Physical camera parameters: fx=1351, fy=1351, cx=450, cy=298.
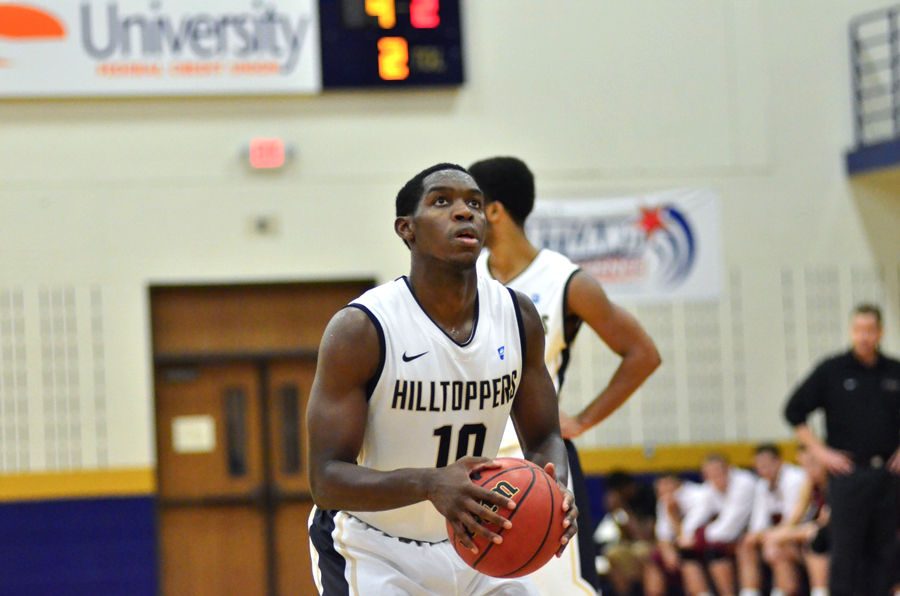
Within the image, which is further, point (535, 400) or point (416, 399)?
point (535, 400)

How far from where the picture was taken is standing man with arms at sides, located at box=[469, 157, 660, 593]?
194 inches

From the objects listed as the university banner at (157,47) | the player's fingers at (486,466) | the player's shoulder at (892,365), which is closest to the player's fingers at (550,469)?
the player's fingers at (486,466)

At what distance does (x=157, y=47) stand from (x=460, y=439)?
776 centimetres

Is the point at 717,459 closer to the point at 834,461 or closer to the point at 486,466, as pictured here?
the point at 834,461

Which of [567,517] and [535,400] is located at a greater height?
[535,400]

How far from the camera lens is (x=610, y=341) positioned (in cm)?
507

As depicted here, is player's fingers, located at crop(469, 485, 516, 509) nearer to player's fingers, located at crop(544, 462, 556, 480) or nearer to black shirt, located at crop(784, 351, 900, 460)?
player's fingers, located at crop(544, 462, 556, 480)

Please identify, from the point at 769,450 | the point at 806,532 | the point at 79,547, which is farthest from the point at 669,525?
the point at 79,547

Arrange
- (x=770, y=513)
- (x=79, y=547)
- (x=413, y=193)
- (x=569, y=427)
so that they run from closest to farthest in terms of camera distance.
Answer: (x=413, y=193)
(x=569, y=427)
(x=770, y=513)
(x=79, y=547)

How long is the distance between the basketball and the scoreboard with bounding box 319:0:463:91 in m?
7.59

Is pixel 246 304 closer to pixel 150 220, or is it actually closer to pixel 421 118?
pixel 150 220

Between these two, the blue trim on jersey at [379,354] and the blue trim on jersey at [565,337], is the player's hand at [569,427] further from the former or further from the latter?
the blue trim on jersey at [379,354]

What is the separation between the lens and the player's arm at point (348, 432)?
3359 mm

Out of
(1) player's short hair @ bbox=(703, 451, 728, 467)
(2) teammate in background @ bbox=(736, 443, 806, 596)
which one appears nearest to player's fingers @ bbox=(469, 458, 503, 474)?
(2) teammate in background @ bbox=(736, 443, 806, 596)
